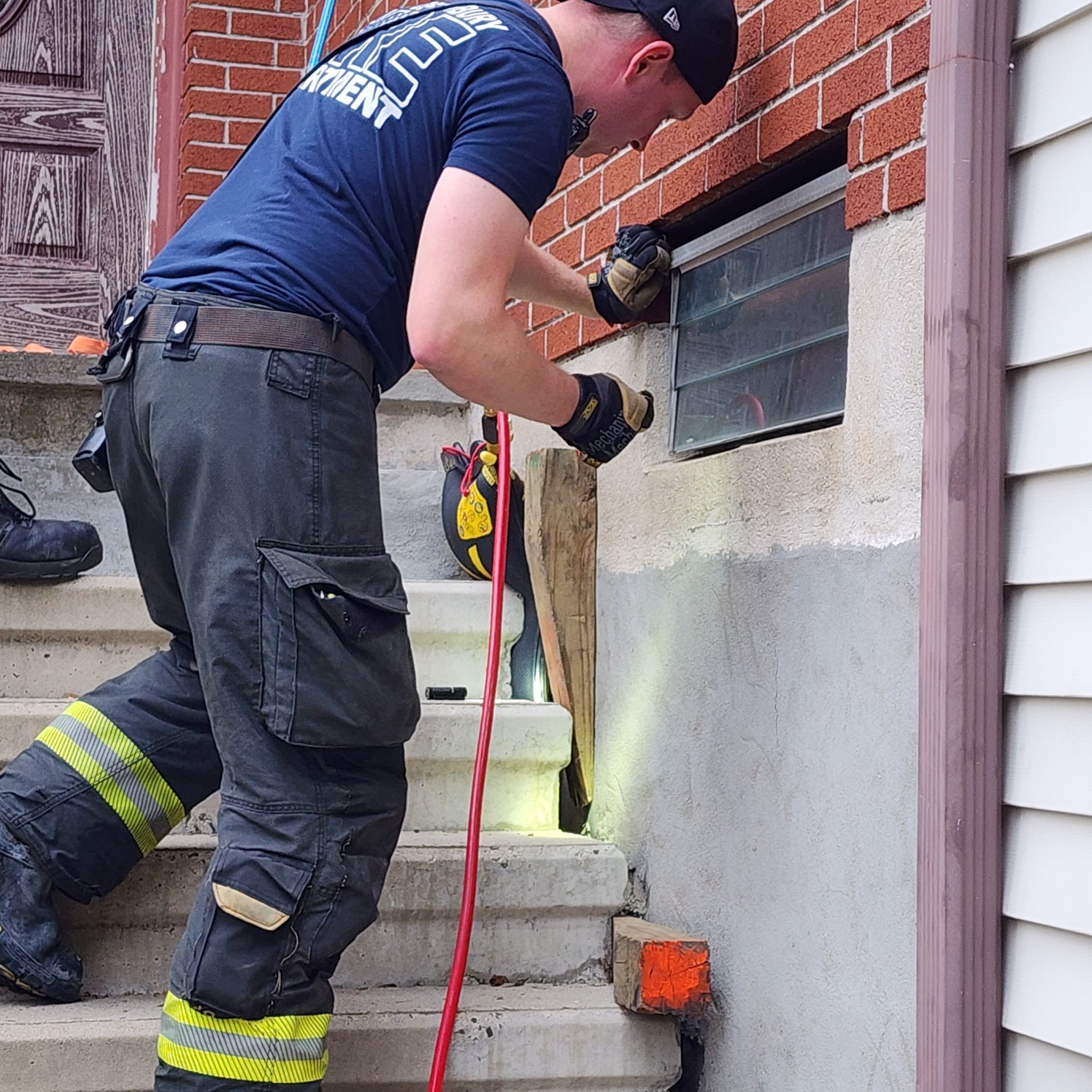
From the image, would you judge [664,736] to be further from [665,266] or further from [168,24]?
[168,24]

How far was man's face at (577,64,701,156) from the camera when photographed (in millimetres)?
2178

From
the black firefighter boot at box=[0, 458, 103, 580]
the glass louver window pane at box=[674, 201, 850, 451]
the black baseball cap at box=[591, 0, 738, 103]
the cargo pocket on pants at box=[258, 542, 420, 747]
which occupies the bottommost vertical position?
the cargo pocket on pants at box=[258, 542, 420, 747]

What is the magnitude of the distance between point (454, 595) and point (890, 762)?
133 cm

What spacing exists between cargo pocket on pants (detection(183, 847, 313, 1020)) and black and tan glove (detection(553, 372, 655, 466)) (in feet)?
2.48

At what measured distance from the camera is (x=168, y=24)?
525 centimetres

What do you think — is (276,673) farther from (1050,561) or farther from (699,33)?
(699,33)

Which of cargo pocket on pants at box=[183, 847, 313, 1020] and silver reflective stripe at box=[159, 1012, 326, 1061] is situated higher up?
cargo pocket on pants at box=[183, 847, 313, 1020]

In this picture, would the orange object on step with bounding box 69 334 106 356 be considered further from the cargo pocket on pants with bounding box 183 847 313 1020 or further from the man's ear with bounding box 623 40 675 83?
the cargo pocket on pants with bounding box 183 847 313 1020

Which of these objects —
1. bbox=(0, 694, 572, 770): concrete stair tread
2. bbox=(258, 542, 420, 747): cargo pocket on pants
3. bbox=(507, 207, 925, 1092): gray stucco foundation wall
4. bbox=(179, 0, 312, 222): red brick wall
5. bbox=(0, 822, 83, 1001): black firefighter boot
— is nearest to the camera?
bbox=(258, 542, 420, 747): cargo pocket on pants

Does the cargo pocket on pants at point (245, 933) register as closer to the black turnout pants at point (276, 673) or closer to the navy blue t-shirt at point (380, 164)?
the black turnout pants at point (276, 673)

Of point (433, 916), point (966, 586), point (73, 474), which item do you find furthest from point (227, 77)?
point (966, 586)

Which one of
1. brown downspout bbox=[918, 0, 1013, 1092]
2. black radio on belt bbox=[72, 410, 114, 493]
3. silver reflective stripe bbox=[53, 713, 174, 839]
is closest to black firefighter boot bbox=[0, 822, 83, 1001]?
silver reflective stripe bbox=[53, 713, 174, 839]

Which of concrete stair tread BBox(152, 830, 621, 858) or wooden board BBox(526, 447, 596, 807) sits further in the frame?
wooden board BBox(526, 447, 596, 807)

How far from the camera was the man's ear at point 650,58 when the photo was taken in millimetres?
2143
